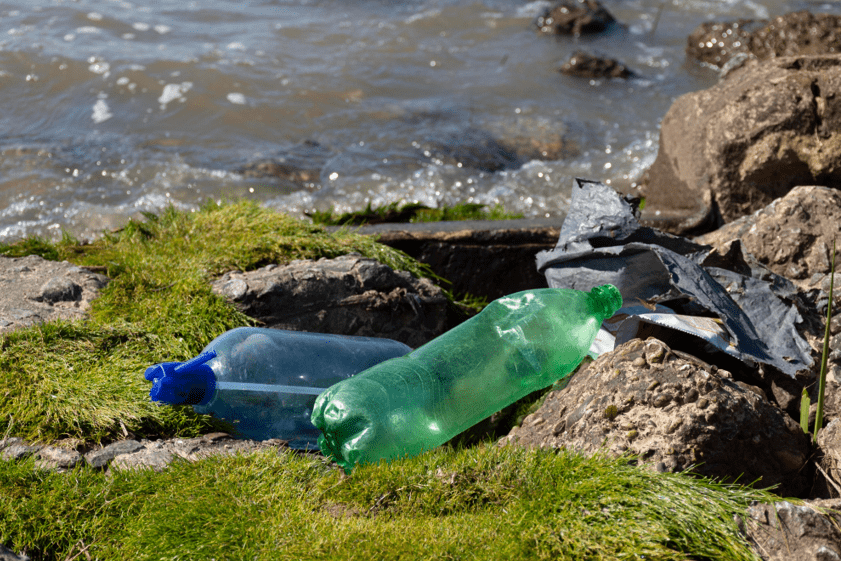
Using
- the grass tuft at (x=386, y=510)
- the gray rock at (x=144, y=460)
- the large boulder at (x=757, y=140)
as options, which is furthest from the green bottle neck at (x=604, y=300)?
the gray rock at (x=144, y=460)

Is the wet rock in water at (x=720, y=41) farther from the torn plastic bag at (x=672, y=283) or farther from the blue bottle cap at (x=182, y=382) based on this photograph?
the blue bottle cap at (x=182, y=382)

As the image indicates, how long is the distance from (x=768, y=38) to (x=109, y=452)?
1039cm

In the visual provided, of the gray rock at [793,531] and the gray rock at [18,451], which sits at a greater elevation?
the gray rock at [793,531]

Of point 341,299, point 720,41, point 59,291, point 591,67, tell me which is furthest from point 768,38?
point 59,291

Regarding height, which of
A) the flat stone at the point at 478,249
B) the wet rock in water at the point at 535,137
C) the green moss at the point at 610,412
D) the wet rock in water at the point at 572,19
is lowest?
the wet rock in water at the point at 535,137

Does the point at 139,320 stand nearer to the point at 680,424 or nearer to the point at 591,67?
the point at 680,424

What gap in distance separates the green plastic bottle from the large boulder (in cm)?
134

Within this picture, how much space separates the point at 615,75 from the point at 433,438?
8.19 metres

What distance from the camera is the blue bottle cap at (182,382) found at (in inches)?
83.8

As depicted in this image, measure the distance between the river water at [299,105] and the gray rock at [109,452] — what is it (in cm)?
338

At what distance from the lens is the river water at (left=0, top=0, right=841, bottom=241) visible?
568 centimetres

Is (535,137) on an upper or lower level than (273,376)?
lower

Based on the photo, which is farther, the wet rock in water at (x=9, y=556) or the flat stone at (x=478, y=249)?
the flat stone at (x=478, y=249)

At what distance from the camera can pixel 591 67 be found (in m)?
9.17
